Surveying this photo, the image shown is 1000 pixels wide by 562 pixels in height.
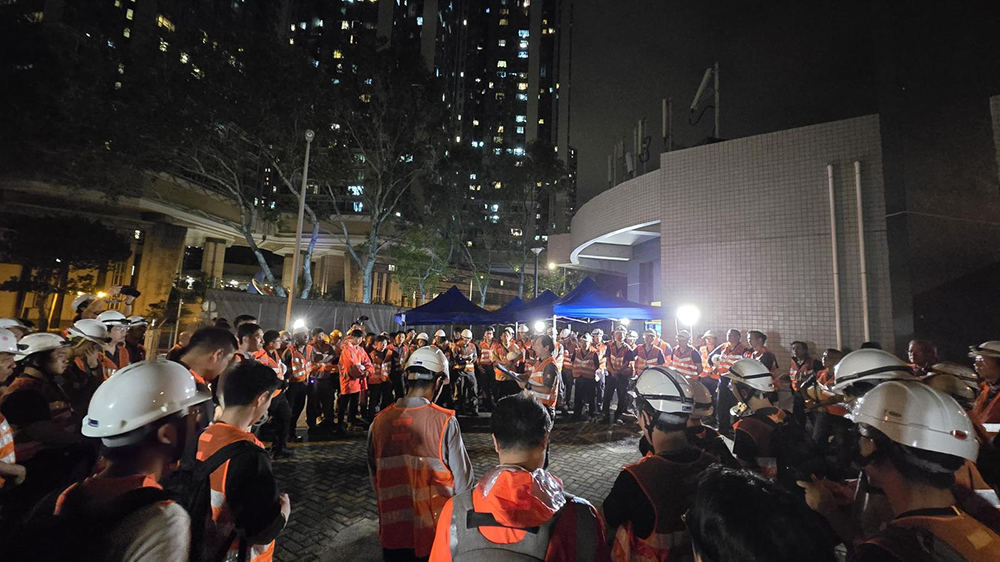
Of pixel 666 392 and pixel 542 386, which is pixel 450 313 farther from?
pixel 666 392

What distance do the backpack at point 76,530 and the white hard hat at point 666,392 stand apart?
2428 millimetres

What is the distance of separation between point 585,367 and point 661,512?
843 cm

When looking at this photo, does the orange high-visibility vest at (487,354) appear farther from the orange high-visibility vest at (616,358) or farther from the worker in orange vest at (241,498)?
the worker in orange vest at (241,498)

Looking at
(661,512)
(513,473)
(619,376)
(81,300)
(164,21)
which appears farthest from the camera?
(164,21)

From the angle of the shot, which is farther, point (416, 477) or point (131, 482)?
point (416, 477)

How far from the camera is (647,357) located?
413 inches

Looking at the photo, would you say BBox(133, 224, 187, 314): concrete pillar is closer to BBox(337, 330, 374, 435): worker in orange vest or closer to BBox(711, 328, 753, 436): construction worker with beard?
BBox(337, 330, 374, 435): worker in orange vest

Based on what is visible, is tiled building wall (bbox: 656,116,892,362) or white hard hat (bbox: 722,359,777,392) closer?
white hard hat (bbox: 722,359,777,392)

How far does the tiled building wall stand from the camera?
896 cm

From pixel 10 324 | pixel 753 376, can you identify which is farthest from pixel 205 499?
pixel 10 324

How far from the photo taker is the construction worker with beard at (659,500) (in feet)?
6.51

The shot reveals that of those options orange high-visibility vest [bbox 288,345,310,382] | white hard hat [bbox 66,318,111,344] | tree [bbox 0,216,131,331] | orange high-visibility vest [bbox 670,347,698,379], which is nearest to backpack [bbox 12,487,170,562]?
white hard hat [bbox 66,318,111,344]

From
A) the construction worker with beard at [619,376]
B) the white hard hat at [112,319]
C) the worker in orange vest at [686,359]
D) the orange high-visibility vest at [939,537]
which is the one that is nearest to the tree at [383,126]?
the construction worker with beard at [619,376]

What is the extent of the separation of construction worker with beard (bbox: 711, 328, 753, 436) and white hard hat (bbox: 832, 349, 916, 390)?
13.2 ft
